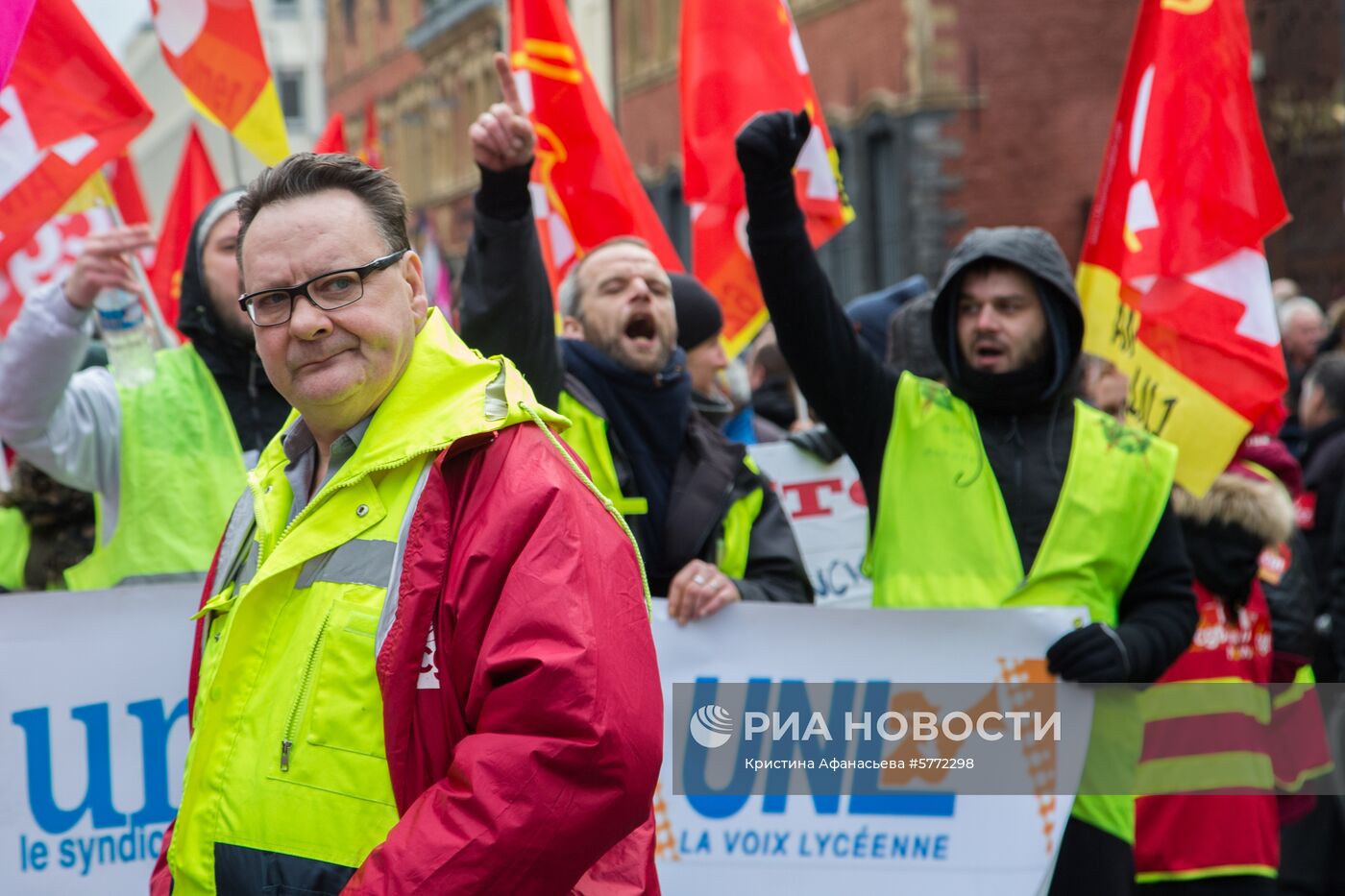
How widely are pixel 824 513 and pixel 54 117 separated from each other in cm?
279

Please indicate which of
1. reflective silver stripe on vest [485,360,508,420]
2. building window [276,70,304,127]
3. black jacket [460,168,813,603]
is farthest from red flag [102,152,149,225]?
building window [276,70,304,127]

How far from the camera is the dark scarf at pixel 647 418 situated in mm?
4031

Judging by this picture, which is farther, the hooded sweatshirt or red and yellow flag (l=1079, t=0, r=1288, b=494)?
red and yellow flag (l=1079, t=0, r=1288, b=494)

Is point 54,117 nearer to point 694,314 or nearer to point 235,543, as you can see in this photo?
point 694,314

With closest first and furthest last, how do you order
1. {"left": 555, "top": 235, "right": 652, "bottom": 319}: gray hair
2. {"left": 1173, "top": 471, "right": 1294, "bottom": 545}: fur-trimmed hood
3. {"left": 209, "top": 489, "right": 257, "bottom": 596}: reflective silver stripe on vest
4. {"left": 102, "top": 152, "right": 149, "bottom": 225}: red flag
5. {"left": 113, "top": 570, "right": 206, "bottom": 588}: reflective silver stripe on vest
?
{"left": 209, "top": 489, "right": 257, "bottom": 596}: reflective silver stripe on vest → {"left": 113, "top": 570, "right": 206, "bottom": 588}: reflective silver stripe on vest → {"left": 555, "top": 235, "right": 652, "bottom": 319}: gray hair → {"left": 1173, "top": 471, "right": 1294, "bottom": 545}: fur-trimmed hood → {"left": 102, "top": 152, "right": 149, "bottom": 225}: red flag

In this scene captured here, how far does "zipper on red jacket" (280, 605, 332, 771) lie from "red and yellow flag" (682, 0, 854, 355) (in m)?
3.87

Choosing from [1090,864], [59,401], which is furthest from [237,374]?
[1090,864]

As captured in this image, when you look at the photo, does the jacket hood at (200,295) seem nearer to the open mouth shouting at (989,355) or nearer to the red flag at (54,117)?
the red flag at (54,117)

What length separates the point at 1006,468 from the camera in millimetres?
3934

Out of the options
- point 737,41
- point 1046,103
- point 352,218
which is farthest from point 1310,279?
point 352,218

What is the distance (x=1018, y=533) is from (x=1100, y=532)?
0.18 meters

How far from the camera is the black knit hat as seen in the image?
5094mm

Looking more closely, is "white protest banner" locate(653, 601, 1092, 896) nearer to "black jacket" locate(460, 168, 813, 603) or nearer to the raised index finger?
"black jacket" locate(460, 168, 813, 603)

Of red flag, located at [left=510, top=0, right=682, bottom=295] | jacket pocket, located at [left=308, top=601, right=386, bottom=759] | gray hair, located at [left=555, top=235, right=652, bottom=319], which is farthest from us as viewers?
red flag, located at [left=510, top=0, right=682, bottom=295]
